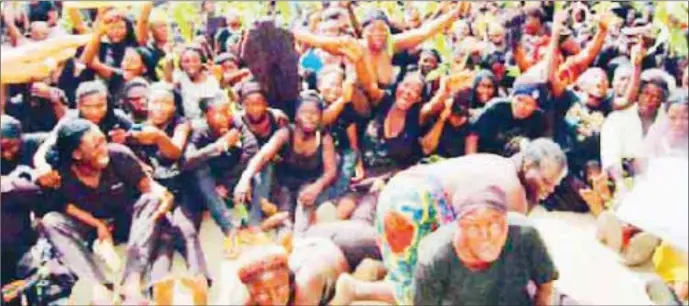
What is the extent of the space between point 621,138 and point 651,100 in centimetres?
12

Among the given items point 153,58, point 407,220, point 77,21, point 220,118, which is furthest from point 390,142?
point 77,21

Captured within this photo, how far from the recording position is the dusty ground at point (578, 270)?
2.20 metres

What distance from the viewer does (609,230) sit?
2.21 meters

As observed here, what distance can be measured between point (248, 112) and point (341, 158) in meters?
0.27

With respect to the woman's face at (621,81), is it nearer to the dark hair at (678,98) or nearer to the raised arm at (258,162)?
the dark hair at (678,98)

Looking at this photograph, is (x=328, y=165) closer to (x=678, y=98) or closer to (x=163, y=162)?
(x=163, y=162)

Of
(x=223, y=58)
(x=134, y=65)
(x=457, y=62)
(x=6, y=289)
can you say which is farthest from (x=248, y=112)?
(x=6, y=289)

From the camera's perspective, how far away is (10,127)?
85.4 inches

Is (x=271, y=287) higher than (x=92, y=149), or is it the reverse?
(x=92, y=149)

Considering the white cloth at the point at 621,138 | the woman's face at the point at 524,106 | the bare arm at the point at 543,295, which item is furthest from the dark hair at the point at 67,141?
the white cloth at the point at 621,138

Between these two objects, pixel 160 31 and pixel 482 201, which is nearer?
pixel 482 201

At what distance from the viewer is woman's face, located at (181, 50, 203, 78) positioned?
88.3 inches

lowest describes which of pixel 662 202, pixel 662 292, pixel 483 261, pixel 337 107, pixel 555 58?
pixel 662 292

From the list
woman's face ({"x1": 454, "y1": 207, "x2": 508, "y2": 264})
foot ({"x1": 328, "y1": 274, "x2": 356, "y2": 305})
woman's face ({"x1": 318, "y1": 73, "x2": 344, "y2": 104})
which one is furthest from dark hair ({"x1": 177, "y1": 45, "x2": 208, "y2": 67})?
woman's face ({"x1": 454, "y1": 207, "x2": 508, "y2": 264})
